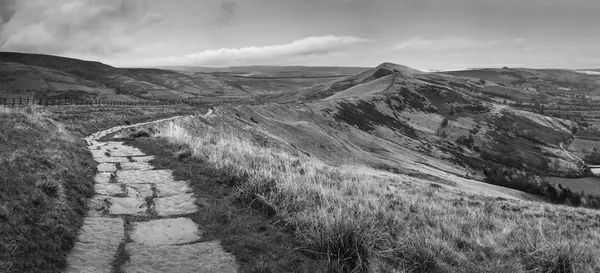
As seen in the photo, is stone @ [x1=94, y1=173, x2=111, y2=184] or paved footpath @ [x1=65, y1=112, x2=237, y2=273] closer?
paved footpath @ [x1=65, y1=112, x2=237, y2=273]

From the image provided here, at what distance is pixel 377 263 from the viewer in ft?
24.6

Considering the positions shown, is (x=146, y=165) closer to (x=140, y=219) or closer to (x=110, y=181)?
(x=110, y=181)

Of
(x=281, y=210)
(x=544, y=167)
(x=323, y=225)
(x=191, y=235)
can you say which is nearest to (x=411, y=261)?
(x=323, y=225)

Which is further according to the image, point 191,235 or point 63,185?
point 63,185

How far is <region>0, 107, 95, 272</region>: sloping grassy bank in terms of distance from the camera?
257 inches

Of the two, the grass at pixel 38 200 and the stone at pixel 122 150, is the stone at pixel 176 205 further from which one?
the stone at pixel 122 150

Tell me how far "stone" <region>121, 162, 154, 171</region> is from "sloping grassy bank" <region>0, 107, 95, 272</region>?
1270mm

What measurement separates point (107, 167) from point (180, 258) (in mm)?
9608

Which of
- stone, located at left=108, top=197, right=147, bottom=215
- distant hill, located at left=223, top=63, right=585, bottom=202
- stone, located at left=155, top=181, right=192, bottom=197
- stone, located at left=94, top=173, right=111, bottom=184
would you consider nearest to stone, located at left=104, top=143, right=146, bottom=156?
stone, located at left=94, top=173, right=111, bottom=184

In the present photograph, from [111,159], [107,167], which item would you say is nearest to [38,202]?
[107,167]

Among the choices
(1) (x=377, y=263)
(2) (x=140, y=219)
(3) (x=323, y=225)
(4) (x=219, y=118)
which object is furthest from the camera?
(4) (x=219, y=118)

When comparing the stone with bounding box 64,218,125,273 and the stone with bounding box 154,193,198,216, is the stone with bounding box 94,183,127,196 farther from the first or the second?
the stone with bounding box 64,218,125,273

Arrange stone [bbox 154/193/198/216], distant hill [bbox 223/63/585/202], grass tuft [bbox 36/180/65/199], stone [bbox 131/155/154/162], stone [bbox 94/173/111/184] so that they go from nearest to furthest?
grass tuft [bbox 36/180/65/199], stone [bbox 154/193/198/216], stone [bbox 94/173/111/184], stone [bbox 131/155/154/162], distant hill [bbox 223/63/585/202]

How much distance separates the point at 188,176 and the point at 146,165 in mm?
3242
